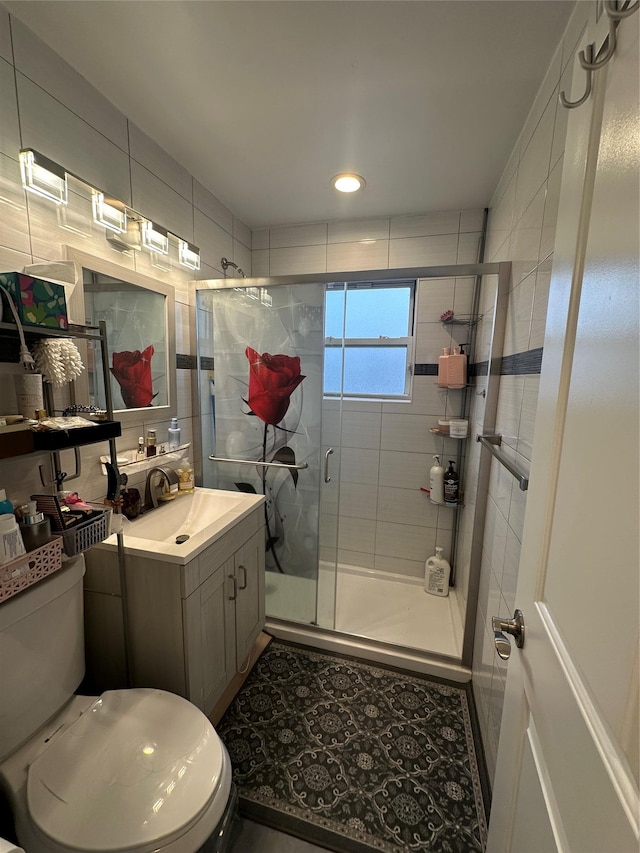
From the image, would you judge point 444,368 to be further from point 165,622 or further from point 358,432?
point 165,622

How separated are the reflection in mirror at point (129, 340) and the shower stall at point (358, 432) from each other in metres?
0.32

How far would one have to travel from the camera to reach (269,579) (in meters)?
2.06

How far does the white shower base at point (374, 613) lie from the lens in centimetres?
193

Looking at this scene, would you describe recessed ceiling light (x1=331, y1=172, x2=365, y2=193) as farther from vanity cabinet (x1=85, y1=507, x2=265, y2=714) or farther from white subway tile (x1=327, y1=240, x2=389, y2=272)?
vanity cabinet (x1=85, y1=507, x2=265, y2=714)

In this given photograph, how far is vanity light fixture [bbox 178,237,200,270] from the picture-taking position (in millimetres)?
1704

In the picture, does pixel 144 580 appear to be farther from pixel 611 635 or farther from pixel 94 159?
pixel 94 159

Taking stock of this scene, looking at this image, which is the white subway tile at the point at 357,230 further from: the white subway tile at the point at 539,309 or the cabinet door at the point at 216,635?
the cabinet door at the point at 216,635

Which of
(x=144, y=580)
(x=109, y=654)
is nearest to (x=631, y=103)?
(x=144, y=580)

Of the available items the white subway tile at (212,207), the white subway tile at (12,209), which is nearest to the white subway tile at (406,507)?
the white subway tile at (212,207)

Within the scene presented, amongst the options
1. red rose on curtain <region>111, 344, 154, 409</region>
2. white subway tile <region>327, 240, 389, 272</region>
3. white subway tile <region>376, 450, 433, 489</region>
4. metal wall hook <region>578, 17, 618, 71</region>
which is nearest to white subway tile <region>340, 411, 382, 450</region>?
white subway tile <region>376, 450, 433, 489</region>

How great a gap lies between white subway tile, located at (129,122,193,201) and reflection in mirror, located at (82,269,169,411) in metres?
0.53

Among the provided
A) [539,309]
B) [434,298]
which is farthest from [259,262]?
[539,309]

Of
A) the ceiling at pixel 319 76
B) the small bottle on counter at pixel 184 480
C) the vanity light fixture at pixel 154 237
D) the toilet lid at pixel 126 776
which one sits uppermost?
the ceiling at pixel 319 76

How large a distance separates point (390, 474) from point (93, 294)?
1.99 metres
